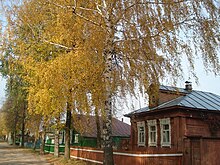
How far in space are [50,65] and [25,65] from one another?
5.68 ft

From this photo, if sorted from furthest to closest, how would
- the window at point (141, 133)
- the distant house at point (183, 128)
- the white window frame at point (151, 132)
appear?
the window at point (141, 133) → the white window frame at point (151, 132) → the distant house at point (183, 128)

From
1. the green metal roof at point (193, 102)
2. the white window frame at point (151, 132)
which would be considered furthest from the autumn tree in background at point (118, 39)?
the white window frame at point (151, 132)

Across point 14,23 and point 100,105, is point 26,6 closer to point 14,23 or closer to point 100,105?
point 14,23

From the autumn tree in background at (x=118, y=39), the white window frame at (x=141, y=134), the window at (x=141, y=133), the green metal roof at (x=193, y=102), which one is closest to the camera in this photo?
the autumn tree in background at (x=118, y=39)

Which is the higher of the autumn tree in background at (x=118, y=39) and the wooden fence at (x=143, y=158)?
the autumn tree in background at (x=118, y=39)

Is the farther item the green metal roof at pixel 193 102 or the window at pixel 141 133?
the window at pixel 141 133

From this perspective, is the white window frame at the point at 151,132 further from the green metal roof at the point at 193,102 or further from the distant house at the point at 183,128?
the green metal roof at the point at 193,102

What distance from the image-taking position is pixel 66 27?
8883 millimetres

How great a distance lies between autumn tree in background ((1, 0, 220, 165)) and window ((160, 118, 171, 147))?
9.13 meters

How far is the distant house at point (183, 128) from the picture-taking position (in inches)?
544

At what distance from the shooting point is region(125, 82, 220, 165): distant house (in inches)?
544

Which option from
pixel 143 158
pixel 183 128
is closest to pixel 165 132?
pixel 183 128

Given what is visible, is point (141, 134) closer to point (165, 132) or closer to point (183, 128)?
point (165, 132)

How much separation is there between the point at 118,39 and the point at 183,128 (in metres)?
9.29
